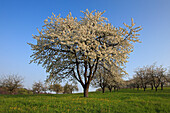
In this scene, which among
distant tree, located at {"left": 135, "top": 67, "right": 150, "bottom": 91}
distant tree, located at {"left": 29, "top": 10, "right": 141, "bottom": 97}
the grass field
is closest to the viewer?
the grass field

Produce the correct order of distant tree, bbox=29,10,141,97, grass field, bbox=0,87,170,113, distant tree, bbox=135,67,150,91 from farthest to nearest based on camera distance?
distant tree, bbox=135,67,150,91 → distant tree, bbox=29,10,141,97 → grass field, bbox=0,87,170,113

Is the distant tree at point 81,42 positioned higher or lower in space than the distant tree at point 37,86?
higher

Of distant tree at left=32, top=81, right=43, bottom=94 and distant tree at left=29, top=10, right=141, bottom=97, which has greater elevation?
distant tree at left=29, top=10, right=141, bottom=97

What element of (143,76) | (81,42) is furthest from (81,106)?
(143,76)

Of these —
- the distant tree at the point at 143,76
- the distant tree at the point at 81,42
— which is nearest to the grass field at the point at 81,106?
the distant tree at the point at 81,42

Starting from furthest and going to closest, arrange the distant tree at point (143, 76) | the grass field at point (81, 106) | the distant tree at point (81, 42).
A: the distant tree at point (143, 76)
the distant tree at point (81, 42)
the grass field at point (81, 106)

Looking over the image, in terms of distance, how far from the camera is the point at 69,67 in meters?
21.5

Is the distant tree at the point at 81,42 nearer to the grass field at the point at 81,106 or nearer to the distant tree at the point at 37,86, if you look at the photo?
the grass field at the point at 81,106

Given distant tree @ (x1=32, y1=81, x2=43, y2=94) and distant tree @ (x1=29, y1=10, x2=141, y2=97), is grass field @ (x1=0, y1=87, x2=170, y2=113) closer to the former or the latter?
distant tree @ (x1=29, y1=10, x2=141, y2=97)

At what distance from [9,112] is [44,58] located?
42.4ft

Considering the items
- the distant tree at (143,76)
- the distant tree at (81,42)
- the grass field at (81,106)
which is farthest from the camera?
the distant tree at (143,76)

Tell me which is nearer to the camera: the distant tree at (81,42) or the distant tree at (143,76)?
the distant tree at (81,42)

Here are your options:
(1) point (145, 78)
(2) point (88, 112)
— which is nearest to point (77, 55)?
(2) point (88, 112)

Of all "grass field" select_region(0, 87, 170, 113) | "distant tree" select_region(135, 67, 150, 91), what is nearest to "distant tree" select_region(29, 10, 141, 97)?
"grass field" select_region(0, 87, 170, 113)
